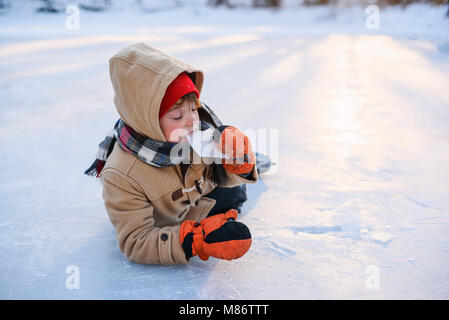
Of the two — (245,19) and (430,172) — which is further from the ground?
(245,19)

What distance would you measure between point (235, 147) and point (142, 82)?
270mm

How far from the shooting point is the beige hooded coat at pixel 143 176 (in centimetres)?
93

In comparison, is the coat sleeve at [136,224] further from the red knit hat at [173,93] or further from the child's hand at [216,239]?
the red knit hat at [173,93]

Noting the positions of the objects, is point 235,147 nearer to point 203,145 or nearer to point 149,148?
point 203,145

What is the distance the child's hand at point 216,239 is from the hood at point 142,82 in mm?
236

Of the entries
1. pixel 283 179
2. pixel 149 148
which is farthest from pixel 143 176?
pixel 283 179

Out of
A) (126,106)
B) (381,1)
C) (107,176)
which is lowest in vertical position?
(107,176)

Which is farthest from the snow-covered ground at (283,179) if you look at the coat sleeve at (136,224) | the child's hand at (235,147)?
the child's hand at (235,147)

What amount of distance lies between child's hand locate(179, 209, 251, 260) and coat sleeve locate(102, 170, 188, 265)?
0.09 feet

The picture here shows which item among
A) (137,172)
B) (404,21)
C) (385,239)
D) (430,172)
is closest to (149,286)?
(137,172)

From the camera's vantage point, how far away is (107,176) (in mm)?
988

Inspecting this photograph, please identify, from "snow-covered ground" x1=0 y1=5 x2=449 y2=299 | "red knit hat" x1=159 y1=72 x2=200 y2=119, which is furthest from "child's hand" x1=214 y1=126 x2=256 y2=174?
"snow-covered ground" x1=0 y1=5 x2=449 y2=299

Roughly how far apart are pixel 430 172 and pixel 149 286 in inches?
46.2
